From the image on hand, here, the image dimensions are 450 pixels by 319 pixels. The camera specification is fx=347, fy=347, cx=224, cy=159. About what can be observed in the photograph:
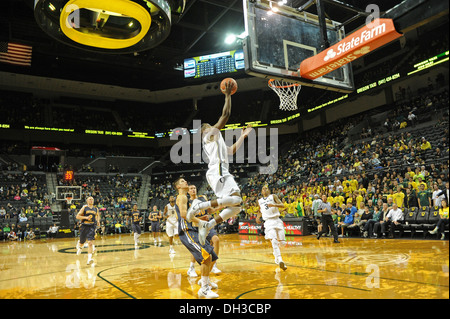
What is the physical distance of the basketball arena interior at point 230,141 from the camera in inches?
226

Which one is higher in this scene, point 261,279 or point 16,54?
point 16,54

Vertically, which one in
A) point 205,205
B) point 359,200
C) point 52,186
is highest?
point 52,186

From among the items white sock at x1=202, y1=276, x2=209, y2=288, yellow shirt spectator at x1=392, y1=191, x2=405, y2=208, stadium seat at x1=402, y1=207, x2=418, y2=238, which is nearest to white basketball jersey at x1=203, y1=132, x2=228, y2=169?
white sock at x1=202, y1=276, x2=209, y2=288

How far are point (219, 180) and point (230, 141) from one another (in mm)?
28284

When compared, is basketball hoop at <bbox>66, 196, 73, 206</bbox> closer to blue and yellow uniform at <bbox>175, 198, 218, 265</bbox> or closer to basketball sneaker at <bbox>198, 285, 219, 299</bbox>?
blue and yellow uniform at <bbox>175, 198, 218, 265</bbox>

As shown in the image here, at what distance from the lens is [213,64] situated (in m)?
26.5

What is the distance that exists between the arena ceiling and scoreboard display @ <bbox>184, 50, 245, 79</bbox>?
0.69 m

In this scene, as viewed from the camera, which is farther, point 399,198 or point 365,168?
point 365,168

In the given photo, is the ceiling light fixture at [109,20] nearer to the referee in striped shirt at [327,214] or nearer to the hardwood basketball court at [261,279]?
the hardwood basketball court at [261,279]

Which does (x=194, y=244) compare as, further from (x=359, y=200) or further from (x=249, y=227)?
(x=249, y=227)

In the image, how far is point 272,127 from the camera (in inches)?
1356

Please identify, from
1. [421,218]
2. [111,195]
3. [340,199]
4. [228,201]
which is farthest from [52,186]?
[228,201]

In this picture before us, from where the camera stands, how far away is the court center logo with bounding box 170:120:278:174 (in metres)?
31.5
